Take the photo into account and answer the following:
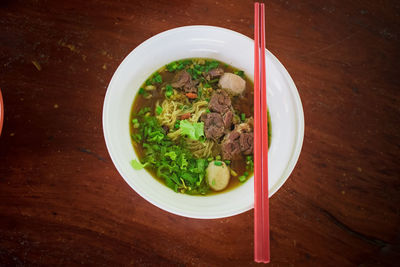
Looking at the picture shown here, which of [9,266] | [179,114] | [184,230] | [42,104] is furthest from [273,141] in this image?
[9,266]

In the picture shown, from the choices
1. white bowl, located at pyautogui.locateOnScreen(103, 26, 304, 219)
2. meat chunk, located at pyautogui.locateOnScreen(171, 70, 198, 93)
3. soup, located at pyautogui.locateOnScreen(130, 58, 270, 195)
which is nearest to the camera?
white bowl, located at pyautogui.locateOnScreen(103, 26, 304, 219)

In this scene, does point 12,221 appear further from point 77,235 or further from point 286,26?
point 286,26

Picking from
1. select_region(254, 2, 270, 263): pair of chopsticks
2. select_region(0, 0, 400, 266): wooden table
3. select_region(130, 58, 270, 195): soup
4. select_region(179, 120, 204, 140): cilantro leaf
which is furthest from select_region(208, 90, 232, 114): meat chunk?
select_region(0, 0, 400, 266): wooden table

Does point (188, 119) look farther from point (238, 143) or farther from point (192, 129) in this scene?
point (238, 143)

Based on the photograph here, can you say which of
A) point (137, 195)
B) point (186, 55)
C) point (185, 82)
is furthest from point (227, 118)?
point (137, 195)

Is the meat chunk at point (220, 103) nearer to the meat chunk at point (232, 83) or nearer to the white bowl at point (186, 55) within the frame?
the meat chunk at point (232, 83)

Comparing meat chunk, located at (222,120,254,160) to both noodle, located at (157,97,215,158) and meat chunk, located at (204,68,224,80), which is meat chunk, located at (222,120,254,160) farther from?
meat chunk, located at (204,68,224,80)
